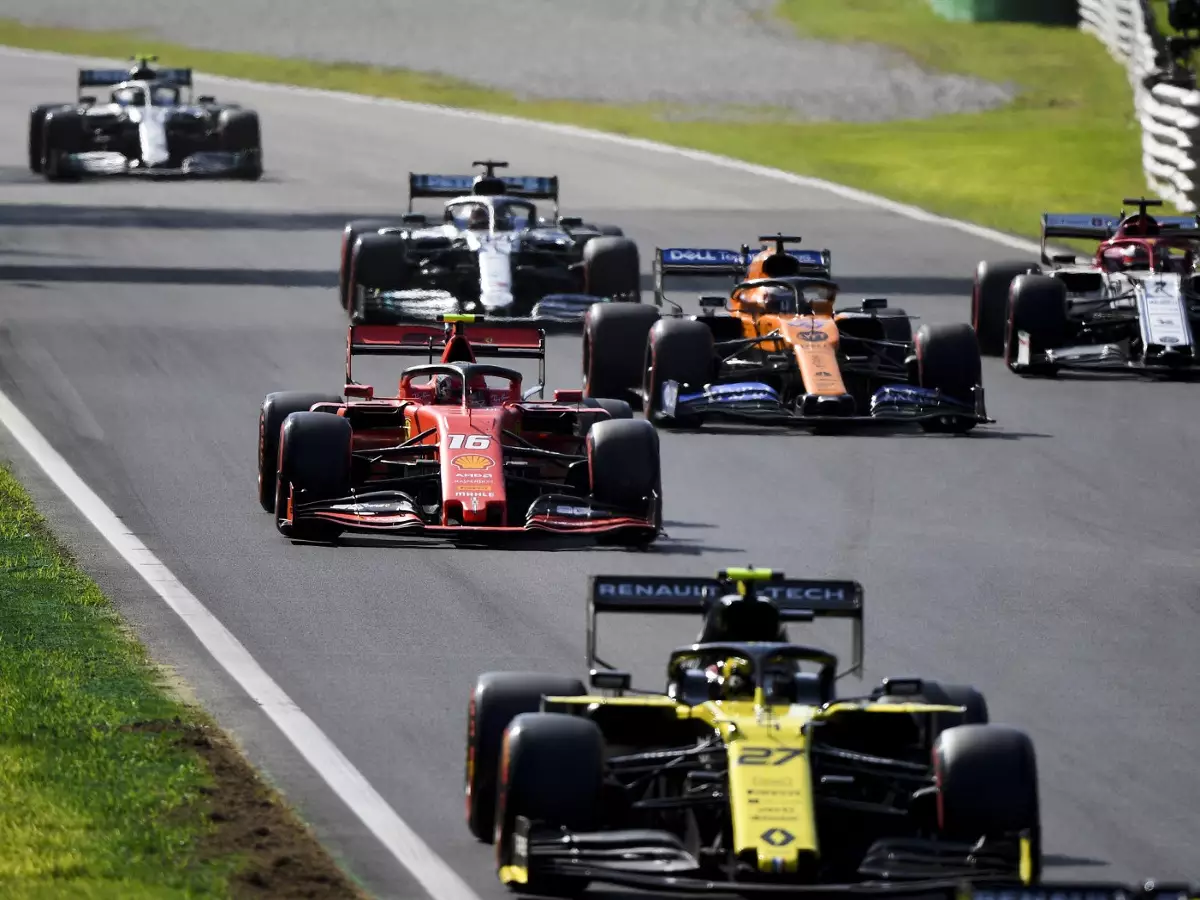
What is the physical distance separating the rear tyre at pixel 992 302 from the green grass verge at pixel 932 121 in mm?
10575

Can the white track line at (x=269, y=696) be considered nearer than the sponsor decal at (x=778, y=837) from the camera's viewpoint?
No

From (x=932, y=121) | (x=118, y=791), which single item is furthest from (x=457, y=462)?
(x=932, y=121)

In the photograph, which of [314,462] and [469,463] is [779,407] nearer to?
[469,463]

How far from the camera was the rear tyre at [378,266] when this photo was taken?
27.3 metres

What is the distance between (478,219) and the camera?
27.3 metres

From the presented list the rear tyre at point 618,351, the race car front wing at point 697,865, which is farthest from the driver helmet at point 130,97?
the race car front wing at point 697,865

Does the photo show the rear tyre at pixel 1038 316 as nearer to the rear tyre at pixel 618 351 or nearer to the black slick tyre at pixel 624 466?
the rear tyre at pixel 618 351

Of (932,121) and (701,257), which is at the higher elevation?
(932,121)

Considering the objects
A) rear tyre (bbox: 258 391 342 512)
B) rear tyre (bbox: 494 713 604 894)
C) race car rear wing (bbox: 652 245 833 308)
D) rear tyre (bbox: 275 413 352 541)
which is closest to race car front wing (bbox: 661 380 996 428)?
race car rear wing (bbox: 652 245 833 308)

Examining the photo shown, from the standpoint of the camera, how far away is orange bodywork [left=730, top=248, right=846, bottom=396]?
21891 millimetres

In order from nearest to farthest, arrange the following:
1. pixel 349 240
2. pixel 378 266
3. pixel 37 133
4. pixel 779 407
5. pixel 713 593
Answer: pixel 713 593 → pixel 779 407 → pixel 378 266 → pixel 349 240 → pixel 37 133

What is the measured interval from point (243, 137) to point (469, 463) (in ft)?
84.2

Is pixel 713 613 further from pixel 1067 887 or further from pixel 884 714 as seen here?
pixel 1067 887

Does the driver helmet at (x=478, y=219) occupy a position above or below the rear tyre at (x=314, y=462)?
above
